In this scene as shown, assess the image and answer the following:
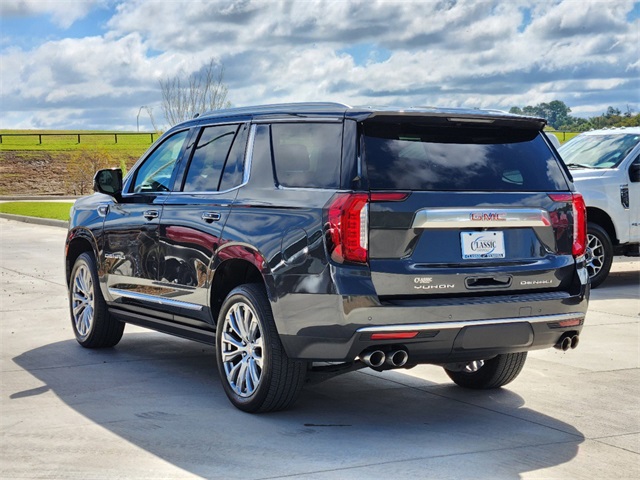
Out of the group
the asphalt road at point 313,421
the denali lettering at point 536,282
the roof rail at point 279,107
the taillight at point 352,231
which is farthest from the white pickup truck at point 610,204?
the taillight at point 352,231

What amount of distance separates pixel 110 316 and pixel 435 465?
4343 millimetres

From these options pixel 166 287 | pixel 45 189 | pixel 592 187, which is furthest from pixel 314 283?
pixel 45 189

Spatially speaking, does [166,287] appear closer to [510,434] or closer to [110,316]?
[110,316]

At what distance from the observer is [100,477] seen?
5465 mm

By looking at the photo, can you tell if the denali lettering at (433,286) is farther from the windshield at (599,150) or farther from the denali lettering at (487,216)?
the windshield at (599,150)

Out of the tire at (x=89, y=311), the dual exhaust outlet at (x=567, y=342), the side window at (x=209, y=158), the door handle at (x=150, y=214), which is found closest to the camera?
the dual exhaust outlet at (x=567, y=342)

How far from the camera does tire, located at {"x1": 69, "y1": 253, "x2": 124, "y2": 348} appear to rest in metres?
9.18

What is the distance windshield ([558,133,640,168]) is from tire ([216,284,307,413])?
8.48 m

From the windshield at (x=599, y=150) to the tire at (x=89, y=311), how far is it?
7.57 m

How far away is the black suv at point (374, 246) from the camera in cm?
616

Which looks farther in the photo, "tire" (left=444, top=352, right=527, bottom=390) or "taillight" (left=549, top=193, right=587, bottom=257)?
"tire" (left=444, top=352, right=527, bottom=390)

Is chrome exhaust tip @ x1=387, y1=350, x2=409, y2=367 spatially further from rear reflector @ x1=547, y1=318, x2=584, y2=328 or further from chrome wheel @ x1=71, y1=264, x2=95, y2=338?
chrome wheel @ x1=71, y1=264, x2=95, y2=338

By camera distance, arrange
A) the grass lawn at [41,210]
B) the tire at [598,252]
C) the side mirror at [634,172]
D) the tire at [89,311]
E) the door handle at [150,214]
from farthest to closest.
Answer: the grass lawn at [41,210]
the side mirror at [634,172]
the tire at [598,252]
the tire at [89,311]
the door handle at [150,214]

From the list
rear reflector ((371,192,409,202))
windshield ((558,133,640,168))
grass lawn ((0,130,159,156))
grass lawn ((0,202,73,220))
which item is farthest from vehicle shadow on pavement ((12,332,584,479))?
grass lawn ((0,130,159,156))
